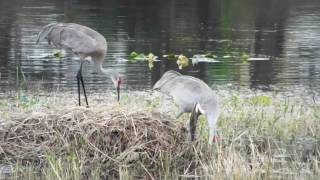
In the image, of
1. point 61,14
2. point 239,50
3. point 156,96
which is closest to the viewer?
point 156,96

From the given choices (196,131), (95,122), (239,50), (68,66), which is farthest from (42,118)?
(239,50)

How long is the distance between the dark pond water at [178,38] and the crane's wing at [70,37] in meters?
2.21

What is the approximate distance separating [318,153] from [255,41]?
39.9 ft

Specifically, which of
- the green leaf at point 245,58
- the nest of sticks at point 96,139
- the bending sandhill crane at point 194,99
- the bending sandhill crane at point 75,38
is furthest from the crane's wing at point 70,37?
the green leaf at point 245,58

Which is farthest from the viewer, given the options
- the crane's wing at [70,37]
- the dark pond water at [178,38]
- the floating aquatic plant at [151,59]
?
the floating aquatic plant at [151,59]

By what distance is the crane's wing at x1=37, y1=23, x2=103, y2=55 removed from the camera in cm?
1091

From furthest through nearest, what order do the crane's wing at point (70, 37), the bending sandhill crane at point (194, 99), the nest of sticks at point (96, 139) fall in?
the crane's wing at point (70, 37) → the bending sandhill crane at point (194, 99) → the nest of sticks at point (96, 139)

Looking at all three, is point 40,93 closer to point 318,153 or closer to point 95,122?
point 95,122

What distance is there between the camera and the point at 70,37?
10.9 metres

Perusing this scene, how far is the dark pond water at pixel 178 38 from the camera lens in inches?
580

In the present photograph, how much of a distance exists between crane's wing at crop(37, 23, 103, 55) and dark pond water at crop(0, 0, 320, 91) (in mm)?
2206

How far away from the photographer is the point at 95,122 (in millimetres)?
8375

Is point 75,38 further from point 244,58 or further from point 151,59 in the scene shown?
point 244,58

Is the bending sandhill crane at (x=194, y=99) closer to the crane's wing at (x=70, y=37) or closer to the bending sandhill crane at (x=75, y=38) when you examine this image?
the bending sandhill crane at (x=75, y=38)
